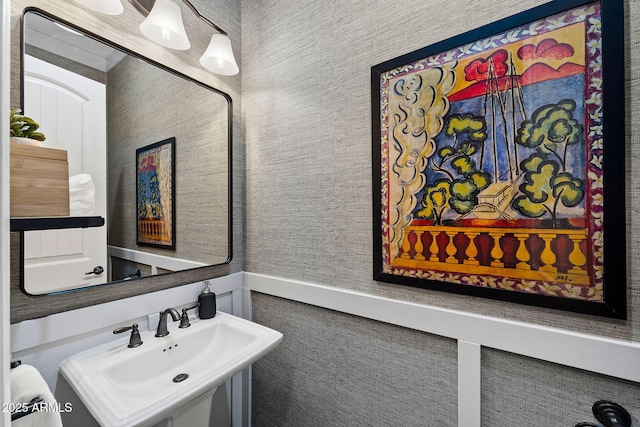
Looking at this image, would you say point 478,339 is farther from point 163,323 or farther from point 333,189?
point 163,323

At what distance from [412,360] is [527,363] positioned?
34 centimetres

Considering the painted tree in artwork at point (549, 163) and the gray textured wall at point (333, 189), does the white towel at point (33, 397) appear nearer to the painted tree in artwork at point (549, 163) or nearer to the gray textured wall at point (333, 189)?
the gray textured wall at point (333, 189)

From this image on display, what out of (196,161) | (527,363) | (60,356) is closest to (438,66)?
(527,363)

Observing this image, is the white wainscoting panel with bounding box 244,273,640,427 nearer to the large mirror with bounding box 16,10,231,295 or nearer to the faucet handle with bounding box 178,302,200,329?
the faucet handle with bounding box 178,302,200,329

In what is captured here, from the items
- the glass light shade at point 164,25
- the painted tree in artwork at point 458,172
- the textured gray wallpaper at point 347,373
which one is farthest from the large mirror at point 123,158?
the painted tree in artwork at point 458,172

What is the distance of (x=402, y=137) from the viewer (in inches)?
38.6

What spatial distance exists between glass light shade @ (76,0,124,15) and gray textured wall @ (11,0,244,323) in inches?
2.4

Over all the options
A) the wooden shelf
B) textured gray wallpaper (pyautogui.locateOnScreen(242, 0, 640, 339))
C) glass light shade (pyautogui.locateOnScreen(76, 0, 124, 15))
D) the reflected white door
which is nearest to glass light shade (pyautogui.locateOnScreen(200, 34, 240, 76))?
textured gray wallpaper (pyautogui.locateOnScreen(242, 0, 640, 339))

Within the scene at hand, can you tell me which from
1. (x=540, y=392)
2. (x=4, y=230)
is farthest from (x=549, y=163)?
(x=4, y=230)

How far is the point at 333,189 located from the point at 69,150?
94 cm

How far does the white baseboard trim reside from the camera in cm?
69

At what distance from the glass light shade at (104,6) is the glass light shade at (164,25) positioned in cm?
11

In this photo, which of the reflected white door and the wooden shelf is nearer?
the wooden shelf

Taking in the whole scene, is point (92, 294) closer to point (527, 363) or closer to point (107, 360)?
point (107, 360)
